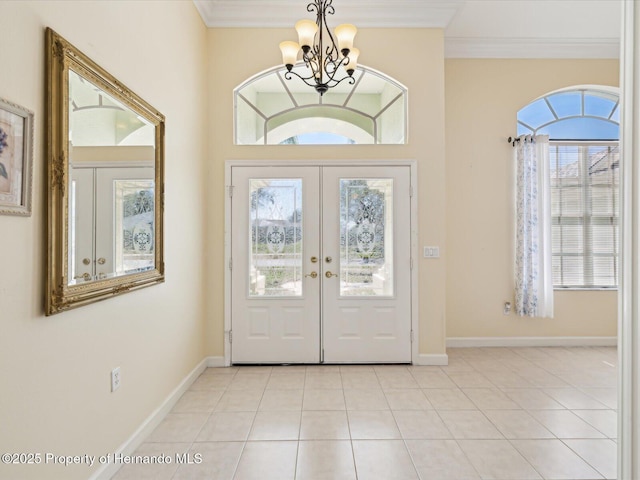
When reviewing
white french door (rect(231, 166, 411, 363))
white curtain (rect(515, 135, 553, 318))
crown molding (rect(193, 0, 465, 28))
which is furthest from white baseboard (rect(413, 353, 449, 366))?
crown molding (rect(193, 0, 465, 28))

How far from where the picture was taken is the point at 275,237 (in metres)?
3.80

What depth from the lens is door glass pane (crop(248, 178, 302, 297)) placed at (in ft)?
12.5

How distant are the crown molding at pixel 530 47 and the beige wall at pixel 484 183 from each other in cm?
8

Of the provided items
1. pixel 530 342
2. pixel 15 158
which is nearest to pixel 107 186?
pixel 15 158

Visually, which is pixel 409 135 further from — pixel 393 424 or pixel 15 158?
pixel 15 158

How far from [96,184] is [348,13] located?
3030 millimetres

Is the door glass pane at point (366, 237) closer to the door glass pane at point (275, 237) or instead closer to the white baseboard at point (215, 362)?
the door glass pane at point (275, 237)

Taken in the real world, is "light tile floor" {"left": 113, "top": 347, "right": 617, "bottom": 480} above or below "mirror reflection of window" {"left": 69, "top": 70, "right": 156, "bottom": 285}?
below

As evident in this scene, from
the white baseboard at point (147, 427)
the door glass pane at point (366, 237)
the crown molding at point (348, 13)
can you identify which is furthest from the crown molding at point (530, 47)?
the white baseboard at point (147, 427)

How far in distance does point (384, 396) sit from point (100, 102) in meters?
2.81

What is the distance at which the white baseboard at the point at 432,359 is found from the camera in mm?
3792

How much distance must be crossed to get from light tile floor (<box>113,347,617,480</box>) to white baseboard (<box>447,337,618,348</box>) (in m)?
0.61

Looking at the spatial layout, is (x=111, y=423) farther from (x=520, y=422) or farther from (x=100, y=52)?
(x=520, y=422)

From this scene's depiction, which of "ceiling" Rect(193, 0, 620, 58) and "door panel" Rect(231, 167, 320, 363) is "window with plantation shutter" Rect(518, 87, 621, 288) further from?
"door panel" Rect(231, 167, 320, 363)
